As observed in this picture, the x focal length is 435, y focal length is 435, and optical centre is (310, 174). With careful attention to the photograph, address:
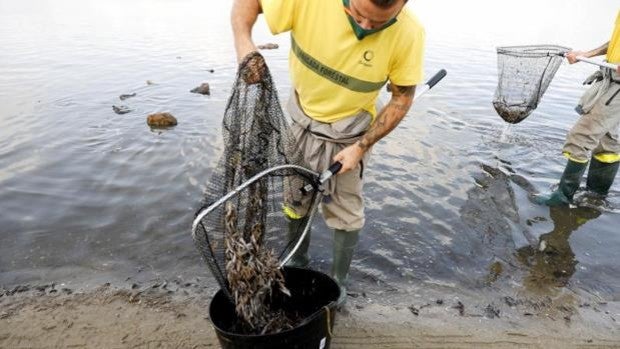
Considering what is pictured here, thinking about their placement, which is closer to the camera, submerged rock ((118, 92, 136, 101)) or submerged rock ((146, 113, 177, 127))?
submerged rock ((146, 113, 177, 127))

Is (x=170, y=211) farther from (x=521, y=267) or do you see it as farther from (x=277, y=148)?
(x=521, y=267)

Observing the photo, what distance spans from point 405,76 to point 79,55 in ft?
45.2

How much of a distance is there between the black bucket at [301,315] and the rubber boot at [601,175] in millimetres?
4626

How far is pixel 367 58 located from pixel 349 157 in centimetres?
65

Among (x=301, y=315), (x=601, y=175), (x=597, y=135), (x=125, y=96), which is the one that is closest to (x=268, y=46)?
(x=125, y=96)

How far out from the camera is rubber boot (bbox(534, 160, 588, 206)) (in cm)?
523

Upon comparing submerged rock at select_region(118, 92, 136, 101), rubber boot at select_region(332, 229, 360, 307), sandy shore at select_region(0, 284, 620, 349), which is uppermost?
rubber boot at select_region(332, 229, 360, 307)

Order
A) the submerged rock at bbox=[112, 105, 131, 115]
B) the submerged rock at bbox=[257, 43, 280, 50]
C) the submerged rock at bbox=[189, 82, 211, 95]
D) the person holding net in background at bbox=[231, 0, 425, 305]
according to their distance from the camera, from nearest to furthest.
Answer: the person holding net in background at bbox=[231, 0, 425, 305], the submerged rock at bbox=[112, 105, 131, 115], the submerged rock at bbox=[189, 82, 211, 95], the submerged rock at bbox=[257, 43, 280, 50]

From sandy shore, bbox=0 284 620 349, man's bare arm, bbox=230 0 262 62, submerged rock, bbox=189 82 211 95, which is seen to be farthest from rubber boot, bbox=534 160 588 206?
submerged rock, bbox=189 82 211 95

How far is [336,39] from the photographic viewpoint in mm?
2705

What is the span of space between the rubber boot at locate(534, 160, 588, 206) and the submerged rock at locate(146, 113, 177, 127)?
598cm

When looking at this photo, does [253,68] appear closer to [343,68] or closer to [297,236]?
[343,68]

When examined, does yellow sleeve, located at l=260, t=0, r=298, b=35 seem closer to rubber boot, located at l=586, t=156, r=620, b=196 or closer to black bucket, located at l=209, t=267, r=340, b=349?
black bucket, located at l=209, t=267, r=340, b=349

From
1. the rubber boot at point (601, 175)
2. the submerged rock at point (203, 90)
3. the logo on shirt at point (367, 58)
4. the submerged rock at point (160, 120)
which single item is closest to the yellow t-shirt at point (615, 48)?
the rubber boot at point (601, 175)
